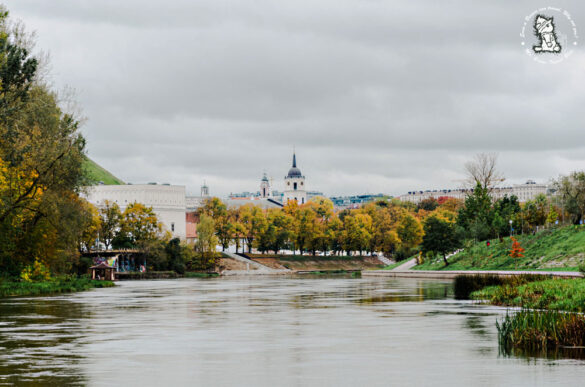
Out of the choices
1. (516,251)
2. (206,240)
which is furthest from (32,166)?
(206,240)

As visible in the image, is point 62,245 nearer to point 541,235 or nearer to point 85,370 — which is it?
point 85,370

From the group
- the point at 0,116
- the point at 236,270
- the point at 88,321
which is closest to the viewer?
the point at 88,321

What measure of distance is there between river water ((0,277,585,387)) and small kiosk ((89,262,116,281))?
58.9 metres

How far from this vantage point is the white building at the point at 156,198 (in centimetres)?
15488

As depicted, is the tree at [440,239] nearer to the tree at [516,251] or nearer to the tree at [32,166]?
the tree at [516,251]

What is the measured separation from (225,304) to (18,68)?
16742 mm

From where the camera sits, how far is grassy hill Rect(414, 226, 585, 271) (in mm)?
65669

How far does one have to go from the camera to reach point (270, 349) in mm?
19906

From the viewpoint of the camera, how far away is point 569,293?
98.2 ft

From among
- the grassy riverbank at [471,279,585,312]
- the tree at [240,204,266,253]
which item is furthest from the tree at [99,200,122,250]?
the grassy riverbank at [471,279,585,312]

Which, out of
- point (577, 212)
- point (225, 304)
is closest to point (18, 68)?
point (225, 304)

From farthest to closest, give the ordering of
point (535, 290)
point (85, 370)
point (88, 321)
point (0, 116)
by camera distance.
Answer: point (0, 116)
point (535, 290)
point (88, 321)
point (85, 370)

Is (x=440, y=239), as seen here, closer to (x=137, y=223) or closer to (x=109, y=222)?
(x=137, y=223)

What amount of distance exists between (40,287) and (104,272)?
40.6 m
